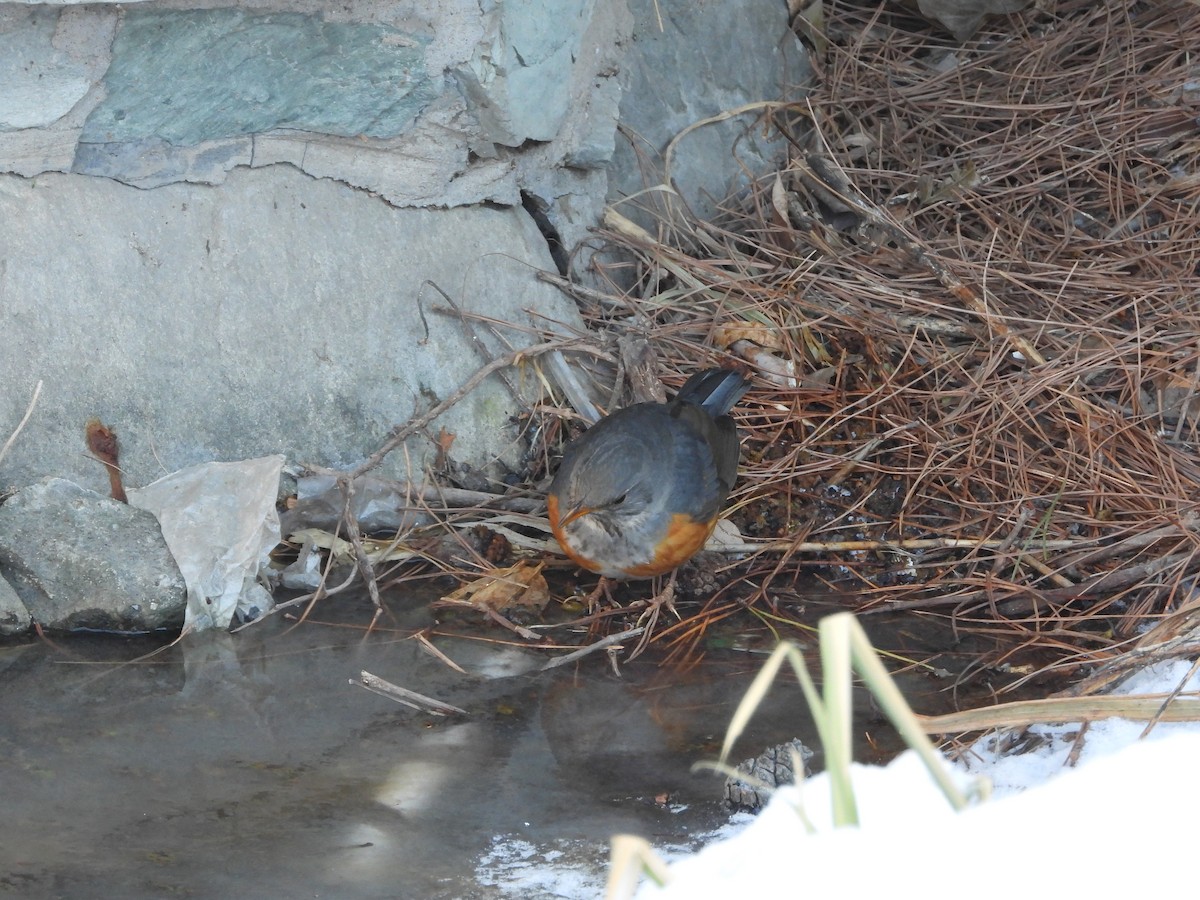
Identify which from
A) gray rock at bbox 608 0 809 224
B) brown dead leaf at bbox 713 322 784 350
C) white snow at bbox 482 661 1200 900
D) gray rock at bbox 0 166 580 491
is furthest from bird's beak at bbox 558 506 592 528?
white snow at bbox 482 661 1200 900

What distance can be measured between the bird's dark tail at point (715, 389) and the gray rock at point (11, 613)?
1890 millimetres

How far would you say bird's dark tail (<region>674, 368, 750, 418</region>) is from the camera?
3693 millimetres

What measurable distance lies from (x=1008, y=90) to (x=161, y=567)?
379 centimetres

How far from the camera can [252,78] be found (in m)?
3.52

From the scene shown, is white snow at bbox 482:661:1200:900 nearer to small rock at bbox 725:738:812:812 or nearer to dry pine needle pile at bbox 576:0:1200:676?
small rock at bbox 725:738:812:812

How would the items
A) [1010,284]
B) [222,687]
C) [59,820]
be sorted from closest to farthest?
[59,820] → [222,687] → [1010,284]

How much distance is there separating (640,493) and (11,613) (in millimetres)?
1641

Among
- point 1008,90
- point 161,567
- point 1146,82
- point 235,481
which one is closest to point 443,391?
point 235,481

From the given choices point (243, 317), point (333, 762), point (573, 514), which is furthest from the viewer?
point (243, 317)

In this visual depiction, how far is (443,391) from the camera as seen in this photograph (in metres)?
3.96

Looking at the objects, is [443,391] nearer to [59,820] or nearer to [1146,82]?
[59,820]

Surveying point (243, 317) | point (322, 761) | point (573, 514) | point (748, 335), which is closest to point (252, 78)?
point (243, 317)

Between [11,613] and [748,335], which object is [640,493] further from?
[11,613]

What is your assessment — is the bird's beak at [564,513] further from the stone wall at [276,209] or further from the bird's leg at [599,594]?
the stone wall at [276,209]
